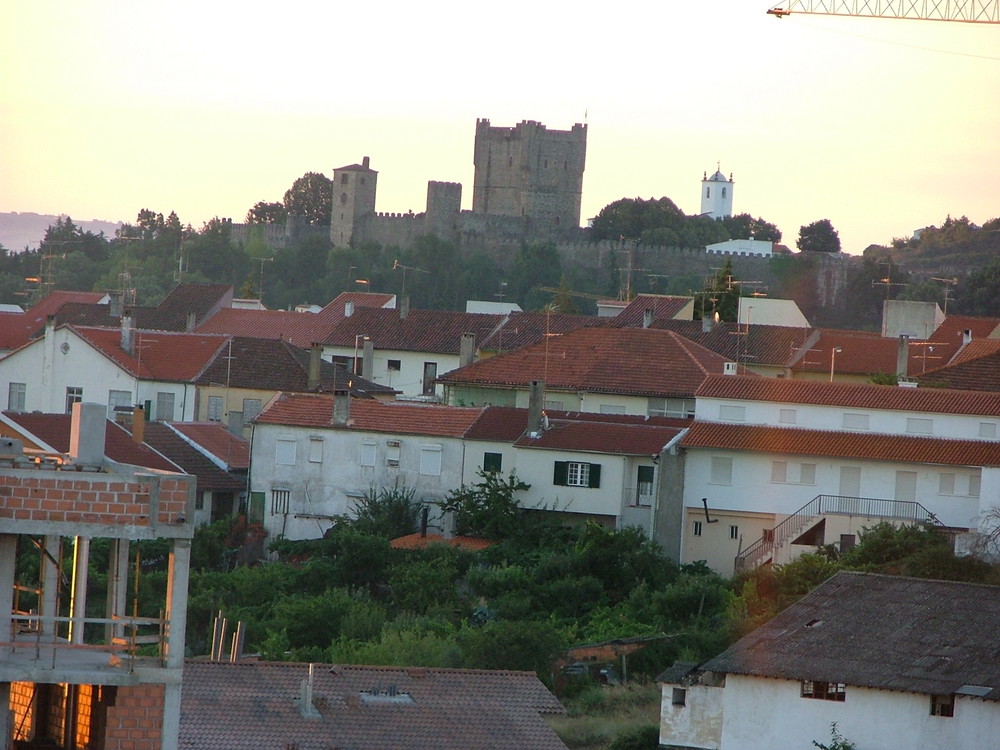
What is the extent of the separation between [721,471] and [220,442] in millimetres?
11583

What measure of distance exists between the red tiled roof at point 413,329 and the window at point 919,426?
71.6 ft

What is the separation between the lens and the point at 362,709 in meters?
19.5

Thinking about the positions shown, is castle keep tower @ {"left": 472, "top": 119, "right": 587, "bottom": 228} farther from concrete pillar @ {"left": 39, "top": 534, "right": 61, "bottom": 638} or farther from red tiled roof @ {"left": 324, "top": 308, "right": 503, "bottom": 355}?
concrete pillar @ {"left": 39, "top": 534, "right": 61, "bottom": 638}

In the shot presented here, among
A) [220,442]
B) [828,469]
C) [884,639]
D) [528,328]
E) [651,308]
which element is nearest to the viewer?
[884,639]

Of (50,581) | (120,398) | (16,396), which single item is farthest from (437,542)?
(50,581)

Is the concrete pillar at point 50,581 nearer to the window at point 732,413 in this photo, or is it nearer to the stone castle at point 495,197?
the window at point 732,413

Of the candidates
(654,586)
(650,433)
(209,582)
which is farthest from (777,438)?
(209,582)

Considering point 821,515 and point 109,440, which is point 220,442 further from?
point 821,515

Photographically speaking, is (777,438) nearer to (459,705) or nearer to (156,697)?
(459,705)

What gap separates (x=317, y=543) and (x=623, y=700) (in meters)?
9.44

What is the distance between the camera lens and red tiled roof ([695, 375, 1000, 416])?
111ft

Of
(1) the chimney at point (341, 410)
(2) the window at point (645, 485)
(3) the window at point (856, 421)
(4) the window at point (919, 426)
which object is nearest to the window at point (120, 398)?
(1) the chimney at point (341, 410)

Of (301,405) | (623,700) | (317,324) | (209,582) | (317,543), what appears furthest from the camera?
(317,324)

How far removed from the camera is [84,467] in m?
Result: 12.5
